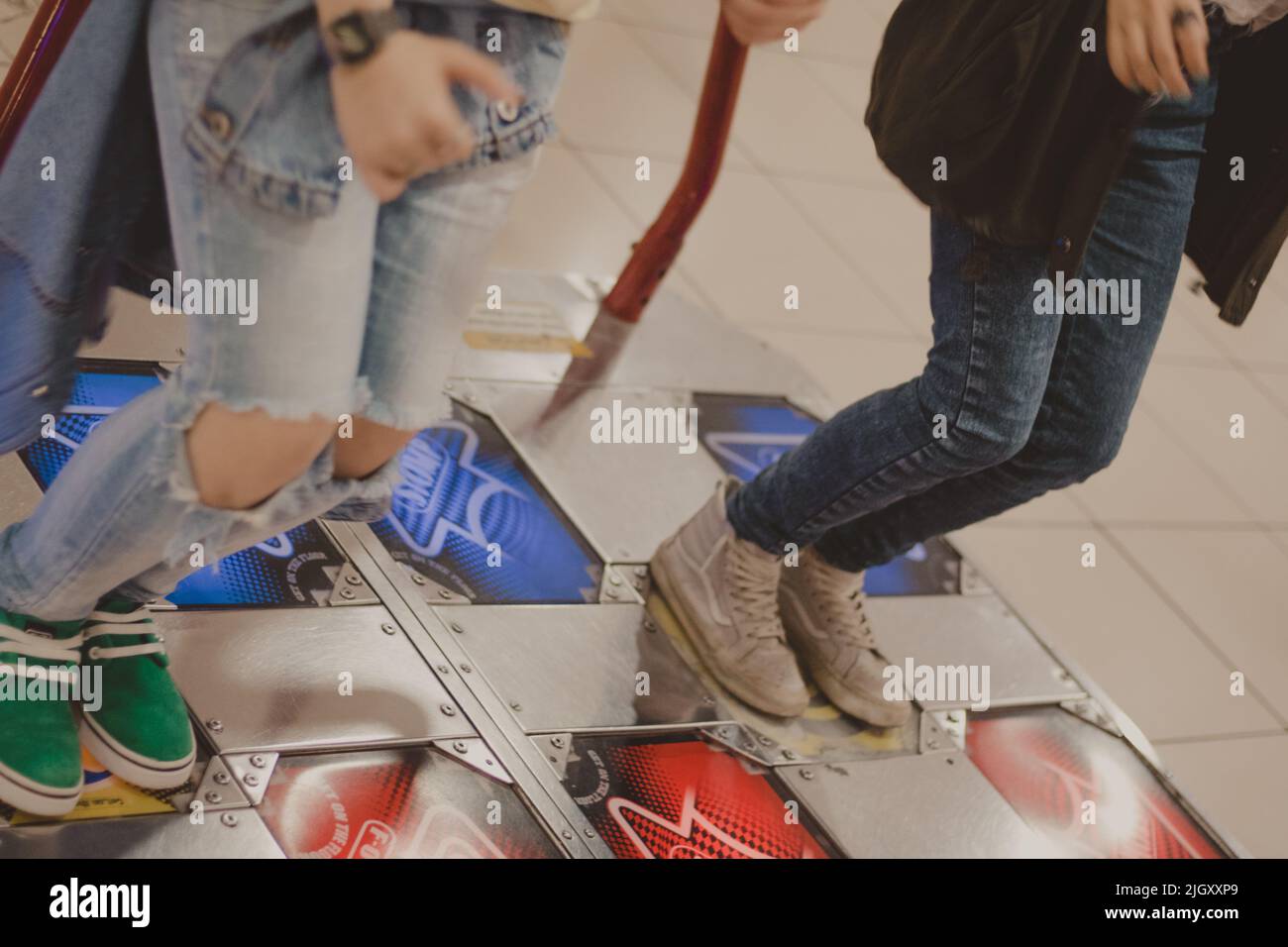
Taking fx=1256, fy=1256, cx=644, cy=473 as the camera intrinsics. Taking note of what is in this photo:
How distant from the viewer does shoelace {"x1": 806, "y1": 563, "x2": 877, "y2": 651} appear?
1.77m

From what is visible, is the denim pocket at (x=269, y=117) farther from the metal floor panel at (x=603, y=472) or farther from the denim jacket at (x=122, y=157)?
the metal floor panel at (x=603, y=472)

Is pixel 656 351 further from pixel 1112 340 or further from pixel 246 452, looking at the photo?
pixel 246 452

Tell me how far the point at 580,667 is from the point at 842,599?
1.27 ft

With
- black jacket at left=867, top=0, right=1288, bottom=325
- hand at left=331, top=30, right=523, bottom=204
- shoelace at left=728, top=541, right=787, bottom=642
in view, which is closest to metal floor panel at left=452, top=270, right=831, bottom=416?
shoelace at left=728, top=541, right=787, bottom=642

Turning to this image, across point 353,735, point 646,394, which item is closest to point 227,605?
point 353,735

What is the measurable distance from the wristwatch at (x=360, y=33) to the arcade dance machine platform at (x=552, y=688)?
32.5 inches

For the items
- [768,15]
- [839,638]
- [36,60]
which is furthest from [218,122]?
[839,638]

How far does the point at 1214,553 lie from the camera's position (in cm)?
272

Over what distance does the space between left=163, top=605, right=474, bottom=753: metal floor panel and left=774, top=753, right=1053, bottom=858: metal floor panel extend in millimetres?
495

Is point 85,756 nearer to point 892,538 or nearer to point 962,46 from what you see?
point 892,538

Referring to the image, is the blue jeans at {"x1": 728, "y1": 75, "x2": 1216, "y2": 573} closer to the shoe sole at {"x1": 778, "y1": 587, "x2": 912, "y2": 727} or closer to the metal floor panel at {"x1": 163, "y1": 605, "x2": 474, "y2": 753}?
the shoe sole at {"x1": 778, "y1": 587, "x2": 912, "y2": 727}

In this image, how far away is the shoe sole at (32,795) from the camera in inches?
46.2
